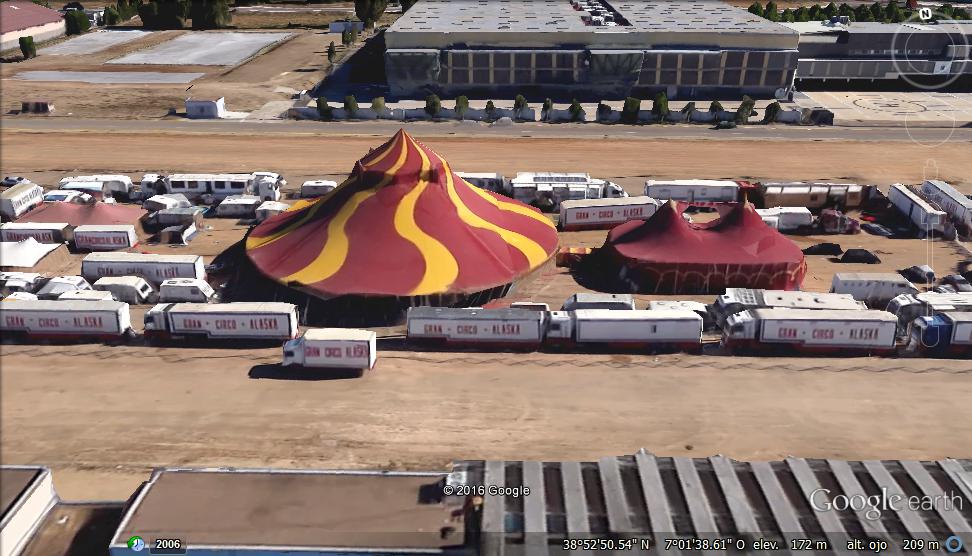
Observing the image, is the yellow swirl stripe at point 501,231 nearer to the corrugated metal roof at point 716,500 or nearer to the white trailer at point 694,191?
the white trailer at point 694,191

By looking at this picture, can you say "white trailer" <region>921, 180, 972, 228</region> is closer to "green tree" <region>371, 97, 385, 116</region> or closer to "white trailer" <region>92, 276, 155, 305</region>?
"green tree" <region>371, 97, 385, 116</region>

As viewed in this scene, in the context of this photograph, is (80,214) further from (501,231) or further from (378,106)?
(378,106)

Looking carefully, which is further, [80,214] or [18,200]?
[18,200]

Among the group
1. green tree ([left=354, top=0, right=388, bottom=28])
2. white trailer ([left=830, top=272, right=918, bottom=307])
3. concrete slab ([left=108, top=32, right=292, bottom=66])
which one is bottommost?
white trailer ([left=830, top=272, right=918, bottom=307])

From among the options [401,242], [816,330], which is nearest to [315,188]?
[401,242]

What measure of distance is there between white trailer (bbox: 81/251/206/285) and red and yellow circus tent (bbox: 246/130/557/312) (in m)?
3.49

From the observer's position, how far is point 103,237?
49219mm

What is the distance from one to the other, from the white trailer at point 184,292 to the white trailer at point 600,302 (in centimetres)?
2031

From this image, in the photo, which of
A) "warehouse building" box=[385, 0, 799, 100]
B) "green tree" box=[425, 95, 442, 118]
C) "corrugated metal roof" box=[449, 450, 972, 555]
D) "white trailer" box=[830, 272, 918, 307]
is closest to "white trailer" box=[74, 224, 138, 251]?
"corrugated metal roof" box=[449, 450, 972, 555]

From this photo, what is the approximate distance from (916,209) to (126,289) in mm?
52969

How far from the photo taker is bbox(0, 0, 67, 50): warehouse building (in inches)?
4520

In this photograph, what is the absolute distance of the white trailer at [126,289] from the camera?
4191 centimetres

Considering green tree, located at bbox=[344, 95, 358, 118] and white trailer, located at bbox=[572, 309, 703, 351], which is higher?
green tree, located at bbox=[344, 95, 358, 118]

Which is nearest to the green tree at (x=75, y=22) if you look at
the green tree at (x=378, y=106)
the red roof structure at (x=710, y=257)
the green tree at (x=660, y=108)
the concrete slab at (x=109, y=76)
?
the concrete slab at (x=109, y=76)
